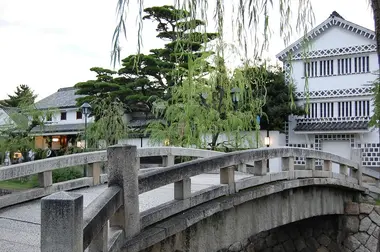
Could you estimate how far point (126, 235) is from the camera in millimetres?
3885

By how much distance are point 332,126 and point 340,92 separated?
1682 millimetres

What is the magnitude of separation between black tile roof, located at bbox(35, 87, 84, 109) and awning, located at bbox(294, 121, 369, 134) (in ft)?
Answer: 53.4

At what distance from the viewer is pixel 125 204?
3.87 metres

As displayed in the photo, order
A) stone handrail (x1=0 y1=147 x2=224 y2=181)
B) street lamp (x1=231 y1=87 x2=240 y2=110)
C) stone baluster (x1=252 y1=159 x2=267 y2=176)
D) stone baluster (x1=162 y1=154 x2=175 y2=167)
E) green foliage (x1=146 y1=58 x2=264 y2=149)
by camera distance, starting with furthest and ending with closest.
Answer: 1. street lamp (x1=231 y1=87 x2=240 y2=110)
2. green foliage (x1=146 y1=58 x2=264 y2=149)
3. stone baluster (x1=162 y1=154 x2=175 y2=167)
4. stone baluster (x1=252 y1=159 x2=267 y2=176)
5. stone handrail (x1=0 y1=147 x2=224 y2=181)

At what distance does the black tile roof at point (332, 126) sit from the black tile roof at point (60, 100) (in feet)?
53.4

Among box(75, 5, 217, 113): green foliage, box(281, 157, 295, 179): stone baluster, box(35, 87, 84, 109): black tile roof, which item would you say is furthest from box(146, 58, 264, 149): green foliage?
box(35, 87, 84, 109): black tile roof

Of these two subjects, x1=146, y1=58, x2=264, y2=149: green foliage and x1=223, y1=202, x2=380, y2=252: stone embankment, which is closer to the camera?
x1=223, y1=202, x2=380, y2=252: stone embankment

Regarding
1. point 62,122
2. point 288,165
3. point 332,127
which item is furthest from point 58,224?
point 62,122

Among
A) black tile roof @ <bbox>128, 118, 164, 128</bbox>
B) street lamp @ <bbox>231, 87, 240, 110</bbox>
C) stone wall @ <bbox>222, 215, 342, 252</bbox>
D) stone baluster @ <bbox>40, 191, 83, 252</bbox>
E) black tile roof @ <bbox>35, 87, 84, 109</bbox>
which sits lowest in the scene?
stone wall @ <bbox>222, 215, 342, 252</bbox>

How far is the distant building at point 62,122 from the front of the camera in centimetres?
2841

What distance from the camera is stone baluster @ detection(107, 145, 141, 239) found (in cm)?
384

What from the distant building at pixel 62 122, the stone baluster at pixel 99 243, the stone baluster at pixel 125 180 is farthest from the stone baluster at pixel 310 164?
the distant building at pixel 62 122

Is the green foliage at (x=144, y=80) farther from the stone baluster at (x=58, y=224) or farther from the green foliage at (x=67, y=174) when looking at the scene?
the stone baluster at (x=58, y=224)

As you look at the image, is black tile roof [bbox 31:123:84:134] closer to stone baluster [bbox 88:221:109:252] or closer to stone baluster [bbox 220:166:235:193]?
stone baluster [bbox 220:166:235:193]
